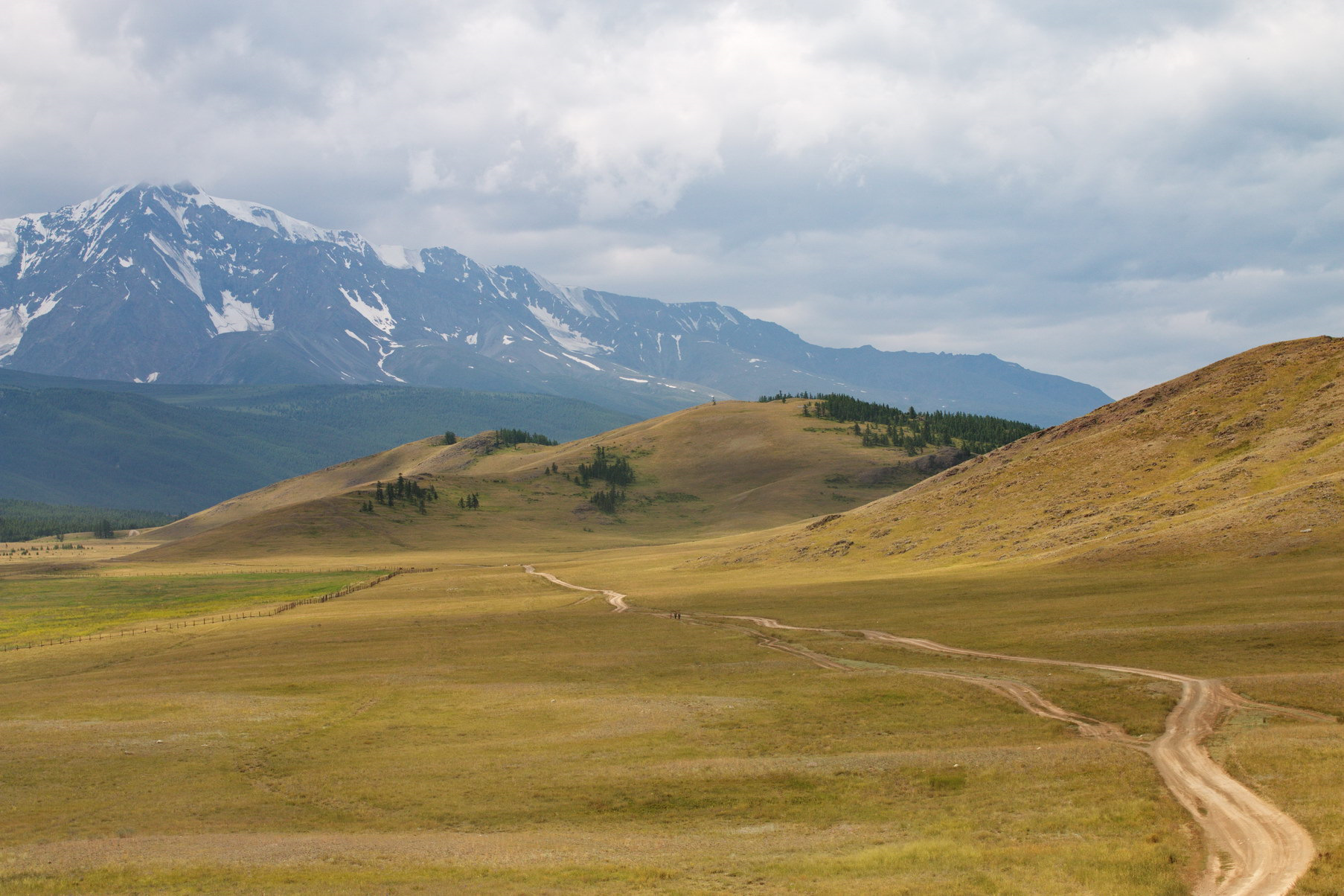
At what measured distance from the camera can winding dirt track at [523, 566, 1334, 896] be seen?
25.4 meters

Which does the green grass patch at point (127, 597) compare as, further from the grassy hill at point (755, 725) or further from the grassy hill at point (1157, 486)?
the grassy hill at point (1157, 486)

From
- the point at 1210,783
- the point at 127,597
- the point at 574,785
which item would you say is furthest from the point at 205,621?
the point at 1210,783

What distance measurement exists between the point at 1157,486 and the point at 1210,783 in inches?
2982

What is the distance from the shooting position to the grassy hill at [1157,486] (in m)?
76.1

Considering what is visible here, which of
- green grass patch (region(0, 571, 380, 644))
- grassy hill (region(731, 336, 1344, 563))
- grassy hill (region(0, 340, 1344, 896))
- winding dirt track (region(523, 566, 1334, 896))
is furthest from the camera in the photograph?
green grass patch (region(0, 571, 380, 644))

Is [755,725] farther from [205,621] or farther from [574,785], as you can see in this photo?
[205,621]

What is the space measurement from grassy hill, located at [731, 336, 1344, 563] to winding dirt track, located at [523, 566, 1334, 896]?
1223 inches

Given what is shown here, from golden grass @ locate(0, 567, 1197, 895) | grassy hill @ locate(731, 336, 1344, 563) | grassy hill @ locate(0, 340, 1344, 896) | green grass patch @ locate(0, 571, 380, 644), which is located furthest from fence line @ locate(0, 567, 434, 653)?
grassy hill @ locate(731, 336, 1344, 563)

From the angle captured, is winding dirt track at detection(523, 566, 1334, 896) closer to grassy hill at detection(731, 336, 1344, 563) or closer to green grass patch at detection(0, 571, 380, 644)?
grassy hill at detection(731, 336, 1344, 563)

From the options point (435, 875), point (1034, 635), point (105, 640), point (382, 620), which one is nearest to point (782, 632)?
point (1034, 635)

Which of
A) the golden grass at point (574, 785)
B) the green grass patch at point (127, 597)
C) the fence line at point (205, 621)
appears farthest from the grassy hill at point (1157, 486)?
the green grass patch at point (127, 597)

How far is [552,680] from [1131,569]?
44.5 metres

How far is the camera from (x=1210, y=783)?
32.6 meters

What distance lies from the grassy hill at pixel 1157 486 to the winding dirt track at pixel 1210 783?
31060mm
